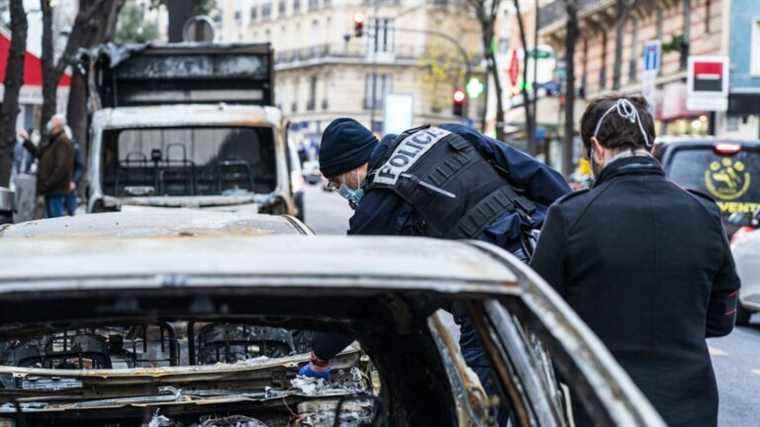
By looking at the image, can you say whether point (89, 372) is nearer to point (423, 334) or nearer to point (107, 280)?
point (423, 334)

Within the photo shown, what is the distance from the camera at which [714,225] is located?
404cm

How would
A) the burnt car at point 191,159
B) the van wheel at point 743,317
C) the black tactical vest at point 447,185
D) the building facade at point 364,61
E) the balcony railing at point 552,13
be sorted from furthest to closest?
the building facade at point 364,61
the balcony railing at point 552,13
the van wheel at point 743,317
the burnt car at point 191,159
the black tactical vest at point 447,185

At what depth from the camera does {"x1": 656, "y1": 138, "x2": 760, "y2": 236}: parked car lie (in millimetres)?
15508

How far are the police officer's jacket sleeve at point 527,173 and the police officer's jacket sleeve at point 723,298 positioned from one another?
111 cm

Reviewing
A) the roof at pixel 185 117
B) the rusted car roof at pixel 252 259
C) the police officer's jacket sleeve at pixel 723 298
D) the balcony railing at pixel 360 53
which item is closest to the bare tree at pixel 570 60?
the roof at pixel 185 117

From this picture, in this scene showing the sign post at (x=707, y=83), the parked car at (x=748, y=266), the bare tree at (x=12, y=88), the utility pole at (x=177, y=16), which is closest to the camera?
the parked car at (x=748, y=266)

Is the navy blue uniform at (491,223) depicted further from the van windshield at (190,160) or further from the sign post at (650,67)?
the sign post at (650,67)

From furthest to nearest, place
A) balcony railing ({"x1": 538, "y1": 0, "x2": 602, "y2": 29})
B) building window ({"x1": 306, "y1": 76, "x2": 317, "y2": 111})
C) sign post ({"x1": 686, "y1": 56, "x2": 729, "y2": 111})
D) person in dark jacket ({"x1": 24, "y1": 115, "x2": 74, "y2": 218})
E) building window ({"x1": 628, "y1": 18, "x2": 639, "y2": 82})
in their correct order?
1. building window ({"x1": 306, "y1": 76, "x2": 317, "y2": 111})
2. balcony railing ({"x1": 538, "y1": 0, "x2": 602, "y2": 29})
3. building window ({"x1": 628, "y1": 18, "x2": 639, "y2": 82})
4. sign post ({"x1": 686, "y1": 56, "x2": 729, "y2": 111})
5. person in dark jacket ({"x1": 24, "y1": 115, "x2": 74, "y2": 218})

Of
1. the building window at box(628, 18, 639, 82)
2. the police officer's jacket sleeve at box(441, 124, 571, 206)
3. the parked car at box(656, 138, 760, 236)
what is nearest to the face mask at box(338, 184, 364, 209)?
the police officer's jacket sleeve at box(441, 124, 571, 206)

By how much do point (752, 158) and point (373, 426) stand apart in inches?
485

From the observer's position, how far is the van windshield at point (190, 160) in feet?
47.4

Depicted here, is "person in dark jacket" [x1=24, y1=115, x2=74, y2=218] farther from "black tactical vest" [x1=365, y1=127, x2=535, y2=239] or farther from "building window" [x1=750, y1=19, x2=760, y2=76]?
"building window" [x1=750, y1=19, x2=760, y2=76]

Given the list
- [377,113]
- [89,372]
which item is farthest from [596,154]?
[377,113]

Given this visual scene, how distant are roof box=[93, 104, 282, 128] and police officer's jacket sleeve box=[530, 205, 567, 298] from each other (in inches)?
411
